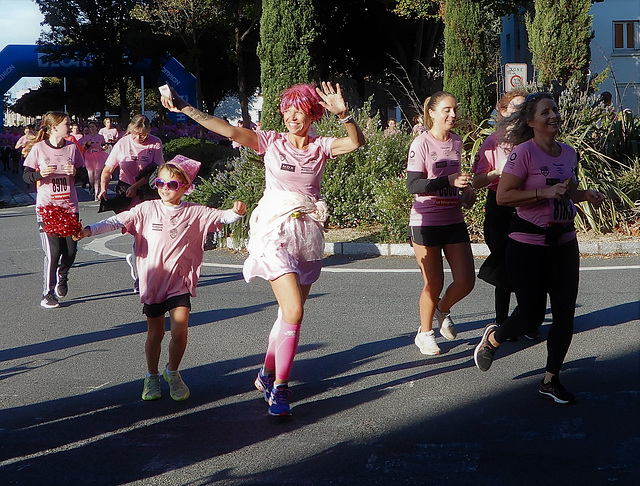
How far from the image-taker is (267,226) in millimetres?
5242

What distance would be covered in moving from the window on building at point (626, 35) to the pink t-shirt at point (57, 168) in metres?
36.8

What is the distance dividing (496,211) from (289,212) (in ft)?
Answer: 6.65

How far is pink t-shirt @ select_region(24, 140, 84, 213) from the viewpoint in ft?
29.7

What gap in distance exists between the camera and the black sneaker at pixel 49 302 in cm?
880

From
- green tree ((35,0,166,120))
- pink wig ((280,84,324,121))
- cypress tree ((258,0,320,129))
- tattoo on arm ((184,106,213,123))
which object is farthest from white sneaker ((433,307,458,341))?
green tree ((35,0,166,120))

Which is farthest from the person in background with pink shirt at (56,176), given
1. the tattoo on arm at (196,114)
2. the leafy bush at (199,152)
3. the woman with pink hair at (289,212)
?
the leafy bush at (199,152)

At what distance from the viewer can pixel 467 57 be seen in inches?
696

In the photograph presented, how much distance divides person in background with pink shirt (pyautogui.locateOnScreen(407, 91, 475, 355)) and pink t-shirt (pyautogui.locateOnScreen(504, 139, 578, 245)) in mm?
855

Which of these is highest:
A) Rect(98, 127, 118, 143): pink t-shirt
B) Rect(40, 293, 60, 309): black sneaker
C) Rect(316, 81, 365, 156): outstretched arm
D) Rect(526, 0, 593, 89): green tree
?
Rect(526, 0, 593, 89): green tree

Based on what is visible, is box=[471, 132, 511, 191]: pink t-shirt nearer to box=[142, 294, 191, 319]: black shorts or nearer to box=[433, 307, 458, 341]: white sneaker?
A: box=[433, 307, 458, 341]: white sneaker

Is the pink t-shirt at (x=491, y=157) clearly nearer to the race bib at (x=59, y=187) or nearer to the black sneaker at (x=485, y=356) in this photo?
the black sneaker at (x=485, y=356)

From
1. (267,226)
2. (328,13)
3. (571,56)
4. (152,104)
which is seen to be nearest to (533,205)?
(267,226)

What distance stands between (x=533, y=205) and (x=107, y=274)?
22.1 feet

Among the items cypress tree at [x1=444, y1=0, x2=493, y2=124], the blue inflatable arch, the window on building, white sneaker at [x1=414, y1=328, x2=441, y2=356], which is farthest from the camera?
the blue inflatable arch
